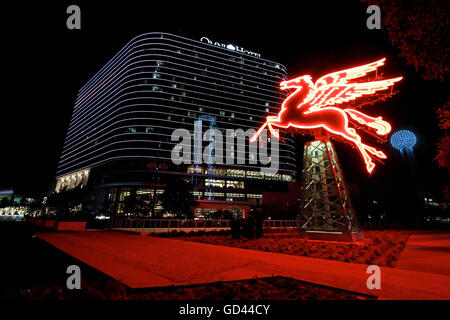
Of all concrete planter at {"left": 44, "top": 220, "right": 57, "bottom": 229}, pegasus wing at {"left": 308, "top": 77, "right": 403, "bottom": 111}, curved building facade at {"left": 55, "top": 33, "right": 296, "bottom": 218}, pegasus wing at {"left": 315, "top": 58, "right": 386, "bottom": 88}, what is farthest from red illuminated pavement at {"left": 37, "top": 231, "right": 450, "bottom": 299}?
curved building facade at {"left": 55, "top": 33, "right": 296, "bottom": 218}

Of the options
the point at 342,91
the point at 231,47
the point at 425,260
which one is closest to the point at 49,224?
the point at 342,91

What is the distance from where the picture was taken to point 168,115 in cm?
7231

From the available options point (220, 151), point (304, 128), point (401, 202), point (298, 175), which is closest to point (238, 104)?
point (220, 151)

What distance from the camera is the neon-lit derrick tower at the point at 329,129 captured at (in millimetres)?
11945

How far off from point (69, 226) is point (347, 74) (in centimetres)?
2383

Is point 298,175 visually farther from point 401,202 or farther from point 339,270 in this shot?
point 339,270

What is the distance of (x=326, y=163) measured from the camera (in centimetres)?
1382

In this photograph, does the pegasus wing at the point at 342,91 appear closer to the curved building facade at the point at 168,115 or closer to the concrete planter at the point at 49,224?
the concrete planter at the point at 49,224

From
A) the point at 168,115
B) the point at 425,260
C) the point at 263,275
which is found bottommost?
the point at 425,260

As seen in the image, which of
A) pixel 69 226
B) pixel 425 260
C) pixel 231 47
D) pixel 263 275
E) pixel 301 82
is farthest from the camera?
pixel 231 47

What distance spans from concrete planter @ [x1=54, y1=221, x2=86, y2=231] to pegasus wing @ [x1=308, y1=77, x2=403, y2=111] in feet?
69.1

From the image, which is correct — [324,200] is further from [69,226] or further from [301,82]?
[69,226]

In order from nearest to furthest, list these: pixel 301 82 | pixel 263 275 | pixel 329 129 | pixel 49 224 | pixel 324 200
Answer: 1. pixel 263 275
2. pixel 329 129
3. pixel 324 200
4. pixel 301 82
5. pixel 49 224

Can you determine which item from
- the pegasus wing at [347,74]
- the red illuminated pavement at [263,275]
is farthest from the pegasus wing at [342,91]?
the red illuminated pavement at [263,275]
